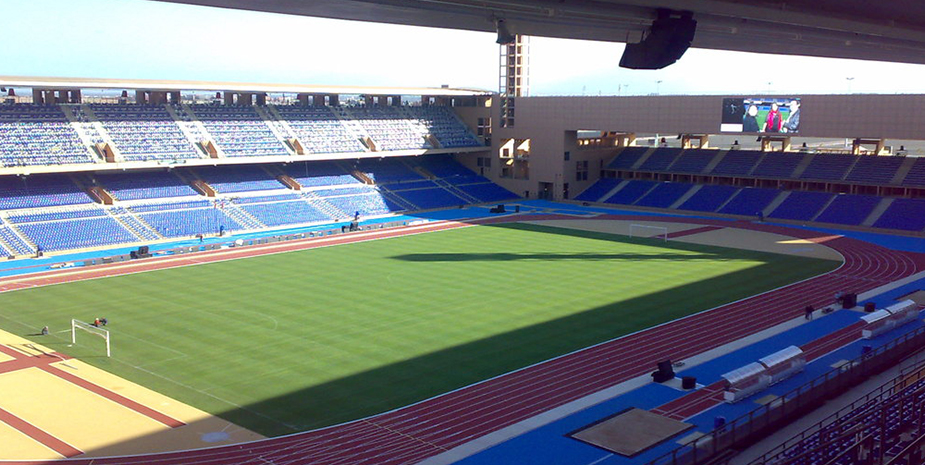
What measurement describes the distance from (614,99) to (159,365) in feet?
151

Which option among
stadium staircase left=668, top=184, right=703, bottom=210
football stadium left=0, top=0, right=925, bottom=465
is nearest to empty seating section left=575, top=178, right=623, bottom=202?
football stadium left=0, top=0, right=925, bottom=465

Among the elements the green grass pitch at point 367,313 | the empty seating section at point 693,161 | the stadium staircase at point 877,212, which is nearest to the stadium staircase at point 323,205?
the green grass pitch at point 367,313

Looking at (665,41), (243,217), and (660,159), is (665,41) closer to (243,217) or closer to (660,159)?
(243,217)

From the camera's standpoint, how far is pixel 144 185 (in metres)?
53.2

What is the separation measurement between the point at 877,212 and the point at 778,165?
918cm

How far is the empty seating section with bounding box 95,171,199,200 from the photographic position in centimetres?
5191

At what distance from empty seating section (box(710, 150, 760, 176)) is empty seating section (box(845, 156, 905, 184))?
24.0ft

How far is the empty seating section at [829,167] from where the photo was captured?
2233 inches

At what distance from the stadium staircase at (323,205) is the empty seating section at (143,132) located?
27.3ft

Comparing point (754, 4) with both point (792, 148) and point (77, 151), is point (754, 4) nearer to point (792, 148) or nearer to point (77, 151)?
point (77, 151)

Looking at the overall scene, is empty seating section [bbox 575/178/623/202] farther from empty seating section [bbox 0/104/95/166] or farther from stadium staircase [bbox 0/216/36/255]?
stadium staircase [bbox 0/216/36/255]

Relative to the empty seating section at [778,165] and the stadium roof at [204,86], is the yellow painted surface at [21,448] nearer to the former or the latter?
the stadium roof at [204,86]

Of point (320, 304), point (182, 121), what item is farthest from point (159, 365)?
point (182, 121)

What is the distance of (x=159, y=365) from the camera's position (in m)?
25.0
